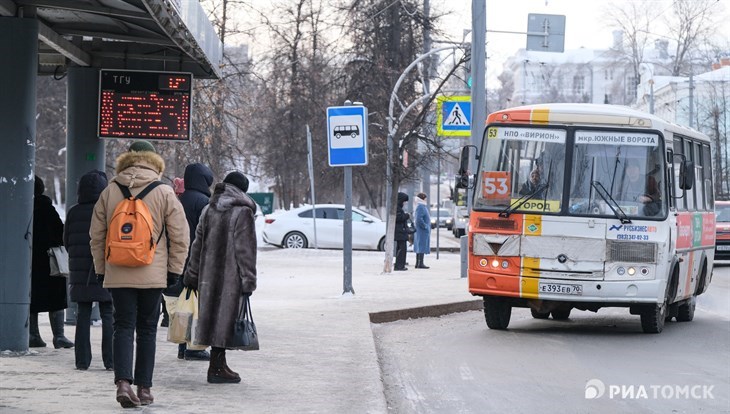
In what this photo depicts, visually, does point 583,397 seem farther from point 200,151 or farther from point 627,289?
point 200,151

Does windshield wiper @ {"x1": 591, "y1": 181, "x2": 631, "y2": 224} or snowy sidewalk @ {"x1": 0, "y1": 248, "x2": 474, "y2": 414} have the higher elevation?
windshield wiper @ {"x1": 591, "y1": 181, "x2": 631, "y2": 224}

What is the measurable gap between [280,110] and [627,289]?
38119 millimetres

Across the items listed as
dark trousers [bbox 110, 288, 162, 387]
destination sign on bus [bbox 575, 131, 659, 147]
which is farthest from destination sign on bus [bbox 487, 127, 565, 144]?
dark trousers [bbox 110, 288, 162, 387]

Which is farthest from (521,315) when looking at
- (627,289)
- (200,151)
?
(200,151)

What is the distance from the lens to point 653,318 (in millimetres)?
15961

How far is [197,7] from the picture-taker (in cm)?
1171

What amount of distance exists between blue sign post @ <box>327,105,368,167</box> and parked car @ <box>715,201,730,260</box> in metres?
18.9

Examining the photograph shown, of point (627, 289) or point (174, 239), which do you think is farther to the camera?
point (627, 289)

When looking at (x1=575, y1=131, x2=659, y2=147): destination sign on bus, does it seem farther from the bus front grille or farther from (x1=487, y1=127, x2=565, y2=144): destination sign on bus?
the bus front grille

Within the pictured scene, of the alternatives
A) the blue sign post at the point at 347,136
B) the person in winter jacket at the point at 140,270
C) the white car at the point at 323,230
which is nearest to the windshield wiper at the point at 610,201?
the blue sign post at the point at 347,136

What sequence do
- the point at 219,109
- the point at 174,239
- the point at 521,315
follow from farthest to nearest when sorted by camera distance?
the point at 219,109
the point at 521,315
the point at 174,239

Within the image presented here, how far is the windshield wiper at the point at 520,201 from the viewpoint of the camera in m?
15.7

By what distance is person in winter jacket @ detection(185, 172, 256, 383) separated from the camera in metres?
9.80

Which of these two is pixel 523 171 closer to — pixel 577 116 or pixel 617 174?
pixel 577 116
